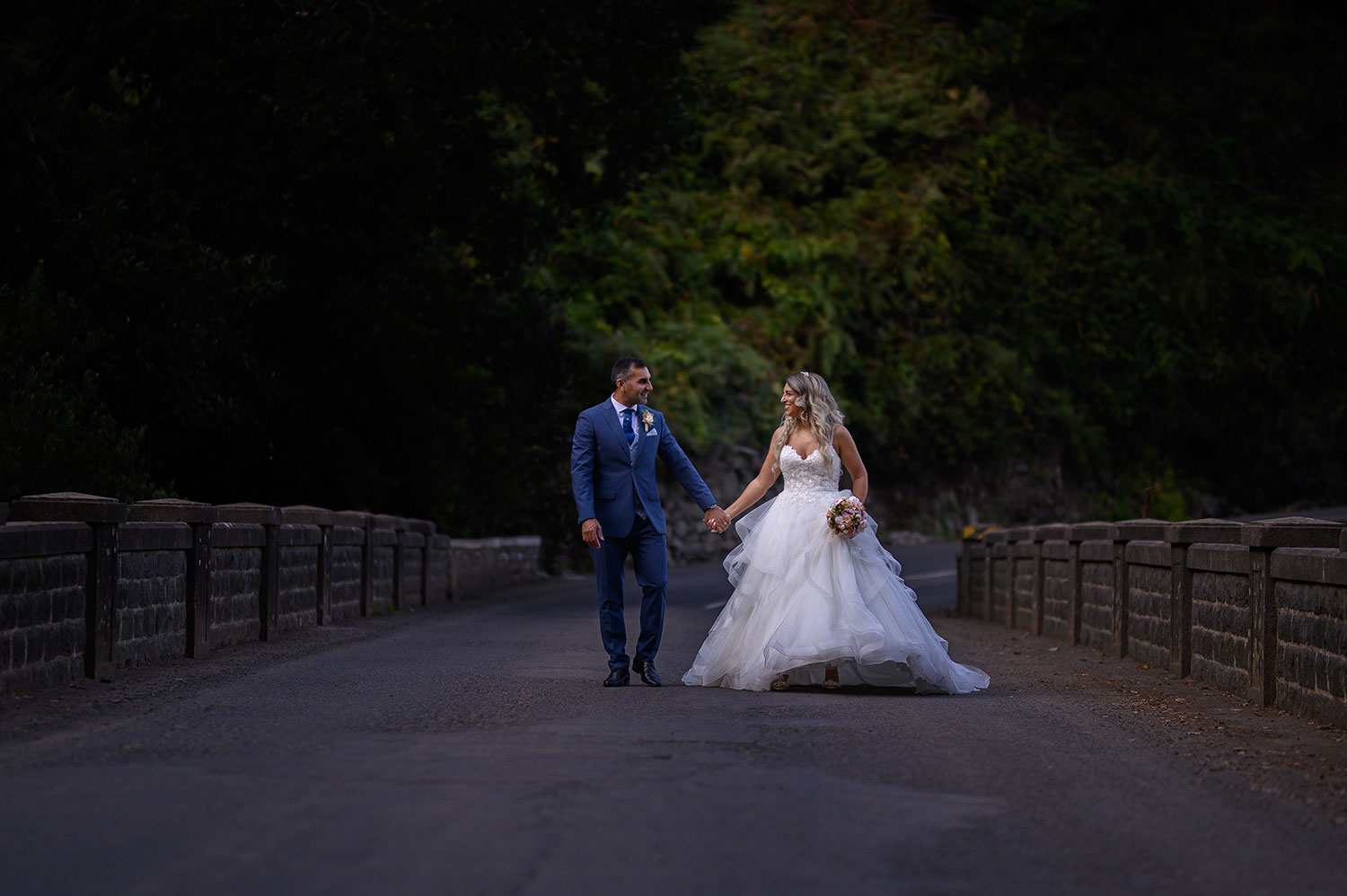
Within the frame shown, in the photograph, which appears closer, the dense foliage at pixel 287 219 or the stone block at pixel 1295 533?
the stone block at pixel 1295 533

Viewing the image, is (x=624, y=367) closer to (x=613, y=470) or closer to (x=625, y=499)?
(x=613, y=470)

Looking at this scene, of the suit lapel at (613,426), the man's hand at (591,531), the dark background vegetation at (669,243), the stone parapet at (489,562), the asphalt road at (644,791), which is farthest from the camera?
the stone parapet at (489,562)

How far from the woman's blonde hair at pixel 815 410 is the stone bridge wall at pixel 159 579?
4890 mm

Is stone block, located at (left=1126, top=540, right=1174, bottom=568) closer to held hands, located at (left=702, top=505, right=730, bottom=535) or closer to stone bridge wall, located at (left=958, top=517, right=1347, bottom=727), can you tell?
stone bridge wall, located at (left=958, top=517, right=1347, bottom=727)

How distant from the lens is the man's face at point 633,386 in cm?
1051

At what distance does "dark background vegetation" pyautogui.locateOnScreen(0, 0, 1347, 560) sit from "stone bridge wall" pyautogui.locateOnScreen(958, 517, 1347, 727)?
33.4 feet

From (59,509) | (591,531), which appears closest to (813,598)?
(591,531)

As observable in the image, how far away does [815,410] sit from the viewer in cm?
1103

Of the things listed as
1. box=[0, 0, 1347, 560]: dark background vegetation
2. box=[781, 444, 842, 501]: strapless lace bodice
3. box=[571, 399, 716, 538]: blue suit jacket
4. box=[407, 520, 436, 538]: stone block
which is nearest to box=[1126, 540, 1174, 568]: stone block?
box=[781, 444, 842, 501]: strapless lace bodice

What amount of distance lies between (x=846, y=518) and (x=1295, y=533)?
9.83ft

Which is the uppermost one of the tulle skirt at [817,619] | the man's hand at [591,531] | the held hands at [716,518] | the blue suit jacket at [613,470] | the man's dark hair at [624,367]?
the man's dark hair at [624,367]

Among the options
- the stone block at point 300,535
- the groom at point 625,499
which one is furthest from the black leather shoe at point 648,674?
the stone block at point 300,535

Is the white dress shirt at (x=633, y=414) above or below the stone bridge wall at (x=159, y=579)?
above

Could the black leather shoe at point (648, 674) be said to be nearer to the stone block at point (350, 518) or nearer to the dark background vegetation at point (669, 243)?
the dark background vegetation at point (669, 243)
